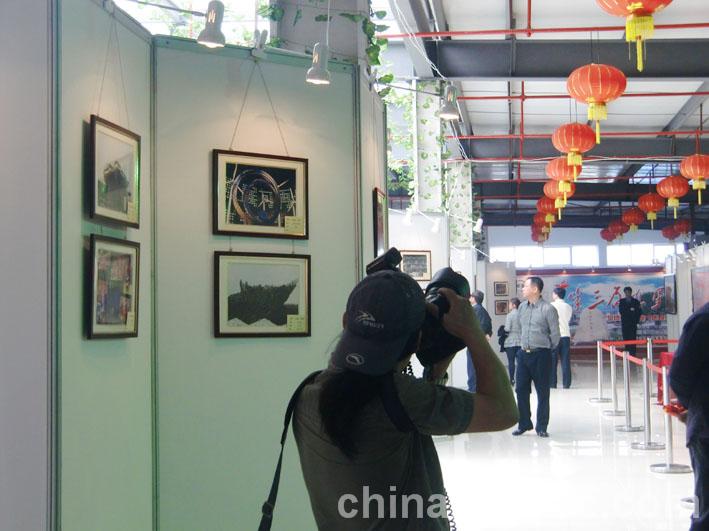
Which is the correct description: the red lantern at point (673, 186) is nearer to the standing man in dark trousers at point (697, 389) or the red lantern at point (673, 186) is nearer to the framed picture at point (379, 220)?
the framed picture at point (379, 220)

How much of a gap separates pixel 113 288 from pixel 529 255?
95.1 feet

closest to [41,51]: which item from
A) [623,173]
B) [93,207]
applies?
[93,207]

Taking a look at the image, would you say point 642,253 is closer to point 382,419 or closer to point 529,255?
point 529,255

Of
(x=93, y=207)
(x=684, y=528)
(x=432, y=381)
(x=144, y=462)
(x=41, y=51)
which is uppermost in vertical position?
(x=41, y=51)

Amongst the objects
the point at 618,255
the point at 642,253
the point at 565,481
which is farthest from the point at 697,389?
the point at 642,253

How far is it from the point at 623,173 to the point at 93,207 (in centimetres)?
2063

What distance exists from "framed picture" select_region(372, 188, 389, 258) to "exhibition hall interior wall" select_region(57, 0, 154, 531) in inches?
62.7

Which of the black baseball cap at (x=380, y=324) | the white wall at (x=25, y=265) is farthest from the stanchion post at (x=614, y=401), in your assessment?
the black baseball cap at (x=380, y=324)

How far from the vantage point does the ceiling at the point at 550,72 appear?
10.4 metres

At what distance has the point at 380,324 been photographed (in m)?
1.74

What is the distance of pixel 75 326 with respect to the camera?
338cm

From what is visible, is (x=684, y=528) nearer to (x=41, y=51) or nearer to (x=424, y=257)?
(x=41, y=51)

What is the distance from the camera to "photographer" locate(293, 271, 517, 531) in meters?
1.75

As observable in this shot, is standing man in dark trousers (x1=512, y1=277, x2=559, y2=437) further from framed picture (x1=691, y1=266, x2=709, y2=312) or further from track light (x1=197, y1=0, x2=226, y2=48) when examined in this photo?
track light (x1=197, y1=0, x2=226, y2=48)
